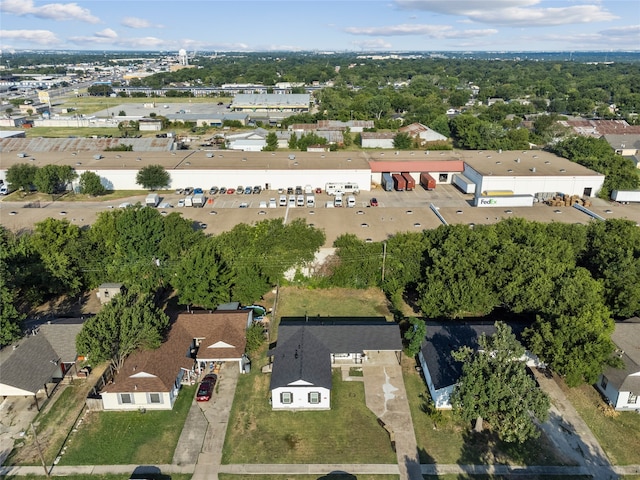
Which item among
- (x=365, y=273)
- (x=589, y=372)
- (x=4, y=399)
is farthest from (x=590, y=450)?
(x=4, y=399)

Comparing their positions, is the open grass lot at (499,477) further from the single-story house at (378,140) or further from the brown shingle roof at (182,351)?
the single-story house at (378,140)

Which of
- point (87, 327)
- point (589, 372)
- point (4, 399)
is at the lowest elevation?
point (4, 399)

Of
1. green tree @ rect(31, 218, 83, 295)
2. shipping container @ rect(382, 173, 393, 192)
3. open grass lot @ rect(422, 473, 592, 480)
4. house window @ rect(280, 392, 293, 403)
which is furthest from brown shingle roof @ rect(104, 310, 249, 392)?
shipping container @ rect(382, 173, 393, 192)

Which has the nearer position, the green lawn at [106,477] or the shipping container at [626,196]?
the green lawn at [106,477]

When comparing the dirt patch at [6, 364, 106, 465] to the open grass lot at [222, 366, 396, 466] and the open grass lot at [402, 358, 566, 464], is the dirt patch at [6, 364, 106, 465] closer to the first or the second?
the open grass lot at [222, 366, 396, 466]

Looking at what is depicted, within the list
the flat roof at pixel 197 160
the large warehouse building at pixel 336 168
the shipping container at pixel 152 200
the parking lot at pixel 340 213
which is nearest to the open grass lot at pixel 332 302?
the parking lot at pixel 340 213

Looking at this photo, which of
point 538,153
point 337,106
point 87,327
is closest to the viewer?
point 87,327

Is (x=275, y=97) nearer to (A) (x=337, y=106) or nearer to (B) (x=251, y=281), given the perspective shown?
(A) (x=337, y=106)
